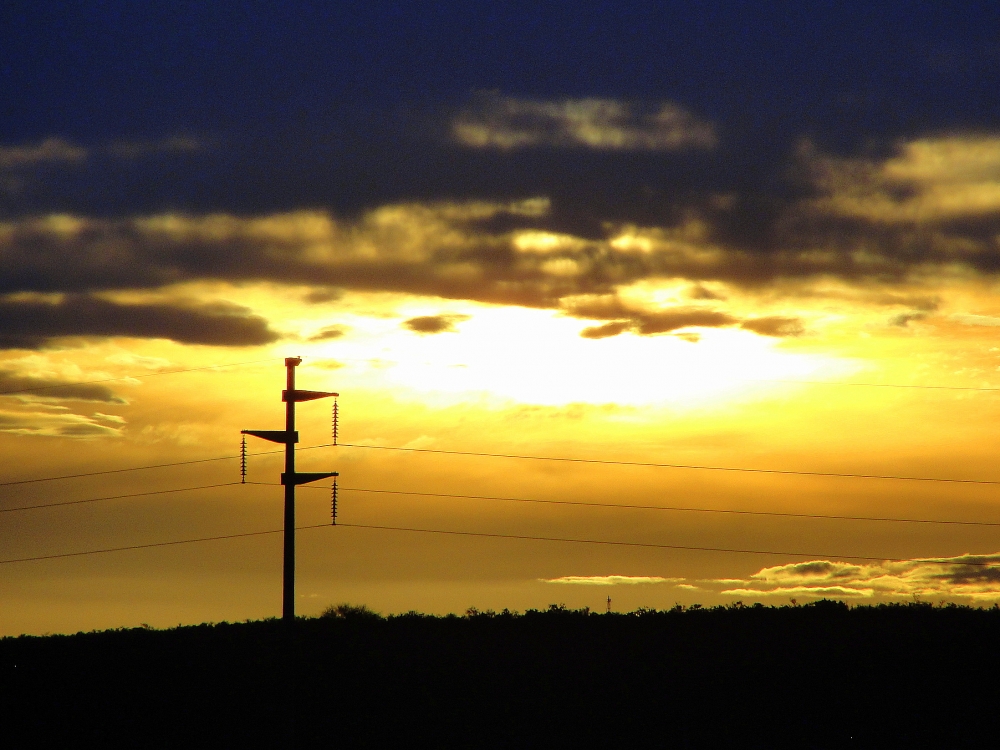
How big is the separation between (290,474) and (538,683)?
12232 mm

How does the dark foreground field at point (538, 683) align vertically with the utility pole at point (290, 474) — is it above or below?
below

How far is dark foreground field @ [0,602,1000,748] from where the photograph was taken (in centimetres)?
3672

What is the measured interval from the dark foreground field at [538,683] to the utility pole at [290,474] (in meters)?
1.38

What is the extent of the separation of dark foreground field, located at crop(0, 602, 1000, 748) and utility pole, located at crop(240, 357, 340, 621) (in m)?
1.38

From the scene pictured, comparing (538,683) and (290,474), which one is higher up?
(290,474)

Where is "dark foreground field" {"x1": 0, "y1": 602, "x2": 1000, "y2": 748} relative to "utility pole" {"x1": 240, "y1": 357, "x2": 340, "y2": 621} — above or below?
below

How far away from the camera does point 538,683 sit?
138 feet

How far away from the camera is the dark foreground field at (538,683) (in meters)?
36.7

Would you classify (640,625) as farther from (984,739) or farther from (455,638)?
(984,739)

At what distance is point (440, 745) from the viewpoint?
117 ft

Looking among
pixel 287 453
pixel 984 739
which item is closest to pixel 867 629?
pixel 984 739

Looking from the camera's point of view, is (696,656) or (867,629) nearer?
(696,656)

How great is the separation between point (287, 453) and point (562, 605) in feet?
60.3

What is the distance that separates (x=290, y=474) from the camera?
44.6m
